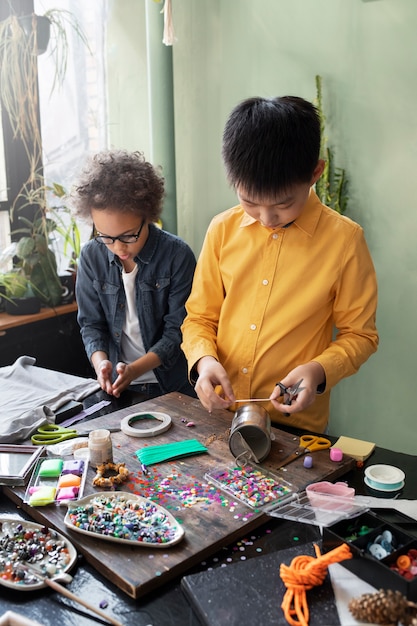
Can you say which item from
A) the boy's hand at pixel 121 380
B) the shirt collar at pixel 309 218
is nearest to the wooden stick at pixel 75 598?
the boy's hand at pixel 121 380

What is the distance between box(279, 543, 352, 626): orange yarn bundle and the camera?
0.98 m

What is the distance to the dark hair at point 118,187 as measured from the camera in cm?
205

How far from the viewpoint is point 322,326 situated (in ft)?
5.56

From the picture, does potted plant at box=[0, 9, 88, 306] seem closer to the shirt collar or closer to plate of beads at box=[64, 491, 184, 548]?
the shirt collar

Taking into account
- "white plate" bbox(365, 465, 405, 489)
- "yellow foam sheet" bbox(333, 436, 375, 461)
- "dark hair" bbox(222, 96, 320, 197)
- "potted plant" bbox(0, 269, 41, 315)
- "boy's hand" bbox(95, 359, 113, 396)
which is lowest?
"potted plant" bbox(0, 269, 41, 315)

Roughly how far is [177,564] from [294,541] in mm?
242

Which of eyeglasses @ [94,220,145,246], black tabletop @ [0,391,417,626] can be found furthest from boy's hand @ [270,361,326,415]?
eyeglasses @ [94,220,145,246]

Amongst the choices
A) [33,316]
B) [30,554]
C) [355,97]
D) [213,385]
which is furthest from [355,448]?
[33,316]

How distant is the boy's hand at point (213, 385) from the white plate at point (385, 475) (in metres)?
0.37

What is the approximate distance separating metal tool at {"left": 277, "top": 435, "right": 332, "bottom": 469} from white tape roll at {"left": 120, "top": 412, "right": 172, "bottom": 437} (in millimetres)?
333

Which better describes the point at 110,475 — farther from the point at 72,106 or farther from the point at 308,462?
the point at 72,106

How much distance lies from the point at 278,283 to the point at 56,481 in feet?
2.50

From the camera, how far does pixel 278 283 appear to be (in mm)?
1664

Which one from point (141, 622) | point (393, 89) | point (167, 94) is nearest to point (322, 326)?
point (141, 622)
